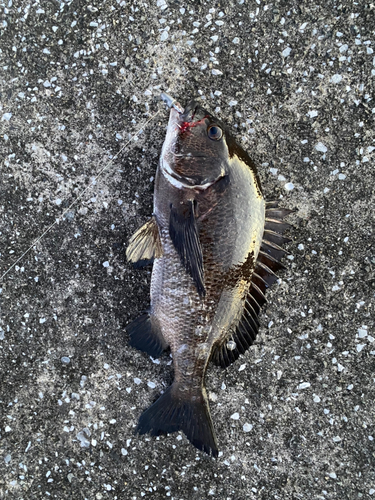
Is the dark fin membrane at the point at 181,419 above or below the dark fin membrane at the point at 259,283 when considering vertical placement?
below

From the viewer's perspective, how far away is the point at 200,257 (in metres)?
1.56

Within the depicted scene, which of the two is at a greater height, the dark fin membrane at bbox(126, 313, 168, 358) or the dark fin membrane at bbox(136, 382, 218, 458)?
the dark fin membrane at bbox(126, 313, 168, 358)

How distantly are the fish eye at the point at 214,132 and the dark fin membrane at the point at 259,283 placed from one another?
448 mm

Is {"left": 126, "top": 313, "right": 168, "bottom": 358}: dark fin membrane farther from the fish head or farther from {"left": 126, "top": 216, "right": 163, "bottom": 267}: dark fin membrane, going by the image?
the fish head

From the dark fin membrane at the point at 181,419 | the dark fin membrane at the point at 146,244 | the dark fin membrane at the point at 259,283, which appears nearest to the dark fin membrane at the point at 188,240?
the dark fin membrane at the point at 146,244

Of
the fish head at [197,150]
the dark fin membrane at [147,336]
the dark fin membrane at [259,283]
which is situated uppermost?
the fish head at [197,150]

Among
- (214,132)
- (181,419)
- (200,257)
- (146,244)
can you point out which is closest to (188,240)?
(200,257)

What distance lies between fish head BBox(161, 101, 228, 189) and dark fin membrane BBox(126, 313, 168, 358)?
0.80 meters

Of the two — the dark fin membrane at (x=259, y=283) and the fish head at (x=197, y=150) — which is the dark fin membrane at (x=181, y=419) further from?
the fish head at (x=197, y=150)

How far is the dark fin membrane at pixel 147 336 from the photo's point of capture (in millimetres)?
1813

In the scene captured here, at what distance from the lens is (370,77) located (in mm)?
1891

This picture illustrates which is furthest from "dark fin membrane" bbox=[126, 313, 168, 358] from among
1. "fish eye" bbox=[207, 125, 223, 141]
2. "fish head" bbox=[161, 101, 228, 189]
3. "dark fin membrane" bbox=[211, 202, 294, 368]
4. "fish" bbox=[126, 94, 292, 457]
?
"fish eye" bbox=[207, 125, 223, 141]

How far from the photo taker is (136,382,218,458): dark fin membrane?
5.85 feet

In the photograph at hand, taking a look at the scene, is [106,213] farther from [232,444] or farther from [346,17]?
[346,17]
